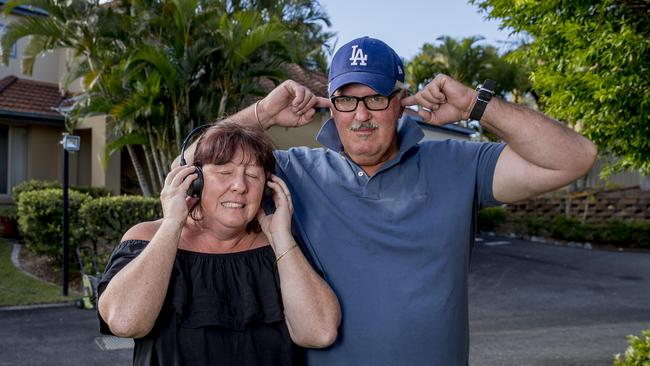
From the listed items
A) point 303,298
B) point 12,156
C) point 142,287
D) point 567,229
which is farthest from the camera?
point 567,229

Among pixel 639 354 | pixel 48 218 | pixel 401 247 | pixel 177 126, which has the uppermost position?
pixel 177 126

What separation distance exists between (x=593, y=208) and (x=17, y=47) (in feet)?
58.9

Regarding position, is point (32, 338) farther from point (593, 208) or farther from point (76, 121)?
point (593, 208)

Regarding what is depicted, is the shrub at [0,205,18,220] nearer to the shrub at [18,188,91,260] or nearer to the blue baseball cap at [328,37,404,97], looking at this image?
the shrub at [18,188,91,260]

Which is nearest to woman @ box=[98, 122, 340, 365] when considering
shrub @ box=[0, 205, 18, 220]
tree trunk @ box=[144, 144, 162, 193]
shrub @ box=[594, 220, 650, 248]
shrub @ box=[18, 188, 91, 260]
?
shrub @ box=[18, 188, 91, 260]

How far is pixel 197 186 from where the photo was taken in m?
2.27

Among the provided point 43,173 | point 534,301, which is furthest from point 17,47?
point 534,301

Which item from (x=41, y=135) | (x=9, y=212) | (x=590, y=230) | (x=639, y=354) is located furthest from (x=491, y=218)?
(x=639, y=354)

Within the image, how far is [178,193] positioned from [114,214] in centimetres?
848

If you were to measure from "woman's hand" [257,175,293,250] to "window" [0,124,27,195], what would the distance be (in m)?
15.6

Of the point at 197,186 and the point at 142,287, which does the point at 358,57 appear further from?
the point at 142,287

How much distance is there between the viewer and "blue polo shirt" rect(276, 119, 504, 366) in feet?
7.55

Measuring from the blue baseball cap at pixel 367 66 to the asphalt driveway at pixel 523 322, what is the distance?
194 inches

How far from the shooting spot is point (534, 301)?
10.4 m
